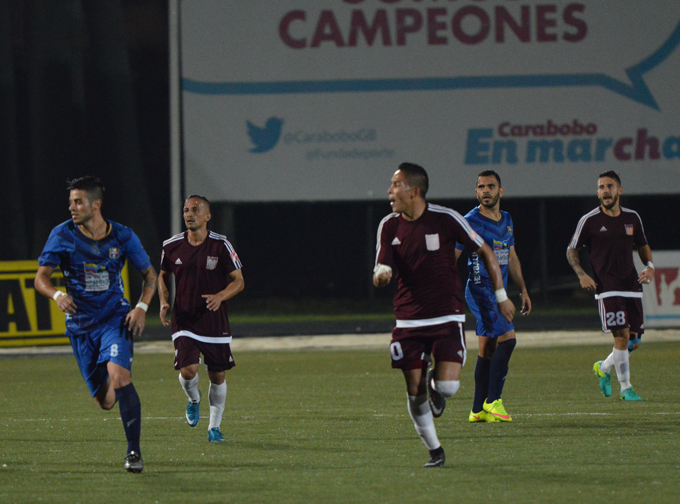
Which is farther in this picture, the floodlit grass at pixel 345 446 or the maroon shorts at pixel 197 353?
the maroon shorts at pixel 197 353

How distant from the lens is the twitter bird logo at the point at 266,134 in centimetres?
2442

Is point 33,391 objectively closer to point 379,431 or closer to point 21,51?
point 379,431

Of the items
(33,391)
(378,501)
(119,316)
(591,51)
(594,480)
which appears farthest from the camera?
(591,51)

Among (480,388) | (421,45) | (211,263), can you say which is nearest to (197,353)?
(211,263)

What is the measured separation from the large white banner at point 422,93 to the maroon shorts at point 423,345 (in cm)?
1757

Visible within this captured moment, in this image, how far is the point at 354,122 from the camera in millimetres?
24391

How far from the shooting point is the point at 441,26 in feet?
79.6

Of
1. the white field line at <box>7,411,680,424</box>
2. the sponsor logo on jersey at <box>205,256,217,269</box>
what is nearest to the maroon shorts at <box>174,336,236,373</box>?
the sponsor logo on jersey at <box>205,256,217,269</box>

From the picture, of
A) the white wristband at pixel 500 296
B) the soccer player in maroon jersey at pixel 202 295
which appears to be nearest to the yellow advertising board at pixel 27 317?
the soccer player in maroon jersey at pixel 202 295

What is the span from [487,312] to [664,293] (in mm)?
11206

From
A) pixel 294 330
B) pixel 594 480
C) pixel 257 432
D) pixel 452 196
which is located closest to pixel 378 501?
pixel 594 480

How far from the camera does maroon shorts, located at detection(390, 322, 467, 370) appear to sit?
6938 mm

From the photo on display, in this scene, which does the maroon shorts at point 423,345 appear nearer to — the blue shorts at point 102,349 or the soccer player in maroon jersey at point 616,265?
the blue shorts at point 102,349

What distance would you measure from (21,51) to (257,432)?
2209 centimetres
